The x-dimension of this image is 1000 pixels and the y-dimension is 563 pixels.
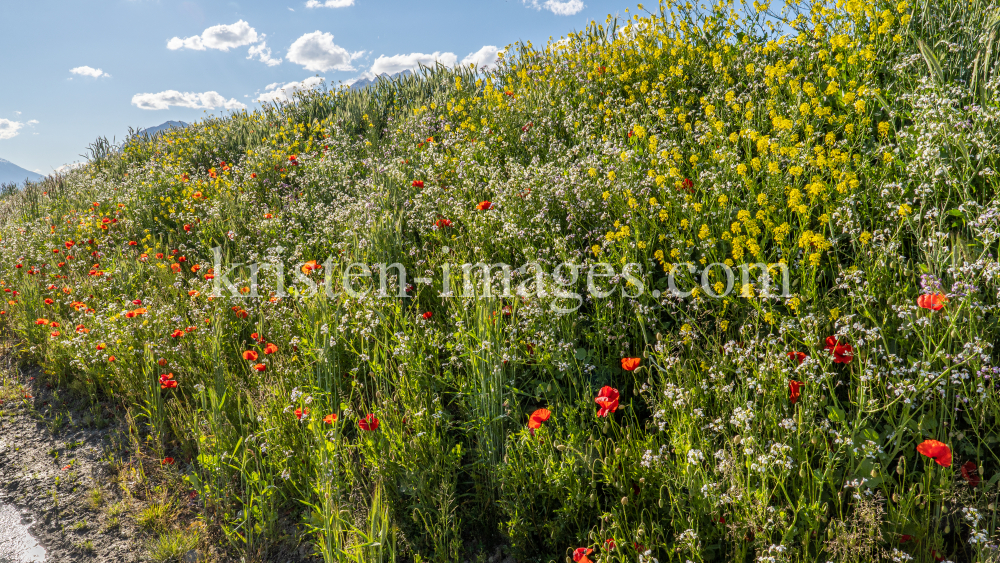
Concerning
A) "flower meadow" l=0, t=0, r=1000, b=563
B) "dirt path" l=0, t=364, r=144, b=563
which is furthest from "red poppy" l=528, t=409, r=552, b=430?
"dirt path" l=0, t=364, r=144, b=563

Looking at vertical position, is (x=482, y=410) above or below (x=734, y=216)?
below

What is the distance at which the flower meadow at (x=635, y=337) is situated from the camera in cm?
184

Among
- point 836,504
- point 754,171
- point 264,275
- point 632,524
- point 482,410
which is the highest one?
point 754,171

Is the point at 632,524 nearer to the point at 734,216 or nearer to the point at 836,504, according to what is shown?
the point at 836,504

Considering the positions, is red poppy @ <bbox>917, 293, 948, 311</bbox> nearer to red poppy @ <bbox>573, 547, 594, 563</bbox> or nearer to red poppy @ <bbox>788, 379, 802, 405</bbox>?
red poppy @ <bbox>788, 379, 802, 405</bbox>

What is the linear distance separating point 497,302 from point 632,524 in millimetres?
1197

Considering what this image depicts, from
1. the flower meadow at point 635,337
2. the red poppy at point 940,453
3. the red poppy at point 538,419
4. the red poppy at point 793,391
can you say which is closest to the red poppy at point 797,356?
the flower meadow at point 635,337

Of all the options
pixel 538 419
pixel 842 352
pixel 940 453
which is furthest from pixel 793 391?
pixel 538 419

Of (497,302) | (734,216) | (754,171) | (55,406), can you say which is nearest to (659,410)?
(497,302)

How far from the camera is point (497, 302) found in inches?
103

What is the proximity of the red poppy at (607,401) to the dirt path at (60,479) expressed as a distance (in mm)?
2350

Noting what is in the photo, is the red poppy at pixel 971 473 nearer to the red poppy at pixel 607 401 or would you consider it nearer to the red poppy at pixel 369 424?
the red poppy at pixel 607 401

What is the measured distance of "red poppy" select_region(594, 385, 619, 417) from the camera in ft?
6.56

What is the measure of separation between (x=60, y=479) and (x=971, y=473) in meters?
4.57
